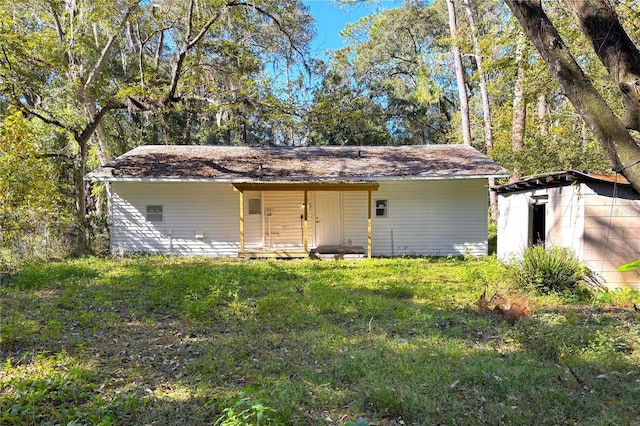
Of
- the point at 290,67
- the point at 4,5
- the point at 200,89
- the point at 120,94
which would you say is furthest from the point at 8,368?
the point at 200,89

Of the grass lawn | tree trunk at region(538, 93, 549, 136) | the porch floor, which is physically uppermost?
tree trunk at region(538, 93, 549, 136)

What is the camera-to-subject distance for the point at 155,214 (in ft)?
40.4

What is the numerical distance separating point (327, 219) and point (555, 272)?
735cm

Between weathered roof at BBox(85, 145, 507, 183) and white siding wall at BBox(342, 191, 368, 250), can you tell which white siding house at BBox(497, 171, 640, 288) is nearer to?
weathered roof at BBox(85, 145, 507, 183)

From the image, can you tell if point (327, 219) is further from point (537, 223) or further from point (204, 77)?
point (204, 77)

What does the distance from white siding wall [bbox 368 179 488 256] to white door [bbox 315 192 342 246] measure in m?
1.30

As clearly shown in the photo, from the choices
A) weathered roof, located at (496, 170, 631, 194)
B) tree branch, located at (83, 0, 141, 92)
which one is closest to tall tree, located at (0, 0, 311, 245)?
tree branch, located at (83, 0, 141, 92)

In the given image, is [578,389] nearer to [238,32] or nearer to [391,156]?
[391,156]

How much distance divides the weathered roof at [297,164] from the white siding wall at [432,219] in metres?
0.68

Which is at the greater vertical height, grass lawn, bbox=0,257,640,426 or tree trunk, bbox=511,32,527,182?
tree trunk, bbox=511,32,527,182

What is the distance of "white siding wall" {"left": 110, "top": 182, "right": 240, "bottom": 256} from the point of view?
12.1 m

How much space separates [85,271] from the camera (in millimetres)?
8594

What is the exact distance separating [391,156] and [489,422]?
11.8 meters

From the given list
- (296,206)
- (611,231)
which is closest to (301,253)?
(296,206)
